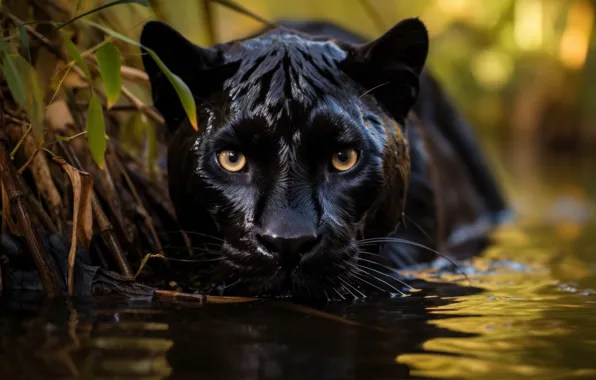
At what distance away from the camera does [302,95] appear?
2.47 metres

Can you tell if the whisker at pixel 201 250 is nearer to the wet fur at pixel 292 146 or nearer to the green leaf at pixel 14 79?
the wet fur at pixel 292 146

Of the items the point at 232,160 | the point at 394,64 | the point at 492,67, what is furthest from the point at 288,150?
the point at 492,67

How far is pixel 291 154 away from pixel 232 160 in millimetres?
174

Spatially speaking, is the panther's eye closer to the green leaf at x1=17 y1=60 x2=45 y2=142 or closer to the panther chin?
the panther chin

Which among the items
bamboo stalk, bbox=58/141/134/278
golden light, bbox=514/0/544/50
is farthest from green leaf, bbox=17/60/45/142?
golden light, bbox=514/0/544/50

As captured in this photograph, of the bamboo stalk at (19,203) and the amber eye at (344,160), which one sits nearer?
the bamboo stalk at (19,203)

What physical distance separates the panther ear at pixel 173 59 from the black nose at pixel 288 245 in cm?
60

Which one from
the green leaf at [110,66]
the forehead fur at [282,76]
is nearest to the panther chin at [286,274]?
the forehead fur at [282,76]

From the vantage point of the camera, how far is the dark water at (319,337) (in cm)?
158

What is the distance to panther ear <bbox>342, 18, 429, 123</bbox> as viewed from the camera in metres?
2.75

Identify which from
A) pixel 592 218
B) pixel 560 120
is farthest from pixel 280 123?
pixel 560 120

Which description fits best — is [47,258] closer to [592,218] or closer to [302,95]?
[302,95]

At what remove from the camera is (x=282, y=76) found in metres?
2.54

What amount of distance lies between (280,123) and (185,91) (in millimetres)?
336
